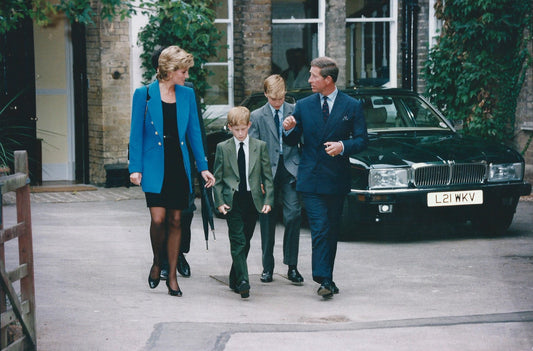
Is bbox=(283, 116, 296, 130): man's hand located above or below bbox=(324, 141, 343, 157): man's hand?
above

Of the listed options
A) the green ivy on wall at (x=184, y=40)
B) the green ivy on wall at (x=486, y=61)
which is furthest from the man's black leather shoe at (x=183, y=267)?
the green ivy on wall at (x=486, y=61)

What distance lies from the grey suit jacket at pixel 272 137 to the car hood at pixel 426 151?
5.53 feet

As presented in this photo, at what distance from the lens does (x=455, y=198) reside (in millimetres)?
10000

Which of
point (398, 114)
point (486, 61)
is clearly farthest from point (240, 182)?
point (486, 61)

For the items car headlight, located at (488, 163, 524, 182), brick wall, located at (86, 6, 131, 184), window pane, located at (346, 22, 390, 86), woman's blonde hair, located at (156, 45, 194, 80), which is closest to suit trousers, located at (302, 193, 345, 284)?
woman's blonde hair, located at (156, 45, 194, 80)

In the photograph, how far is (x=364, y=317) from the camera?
7.02m

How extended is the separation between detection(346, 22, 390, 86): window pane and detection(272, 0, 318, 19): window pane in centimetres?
74

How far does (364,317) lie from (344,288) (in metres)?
1.08

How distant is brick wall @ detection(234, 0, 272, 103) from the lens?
1587cm

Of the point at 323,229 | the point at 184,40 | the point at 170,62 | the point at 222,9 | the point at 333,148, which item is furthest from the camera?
the point at 222,9

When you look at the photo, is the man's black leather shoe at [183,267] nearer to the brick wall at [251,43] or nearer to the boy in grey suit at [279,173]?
the boy in grey suit at [279,173]

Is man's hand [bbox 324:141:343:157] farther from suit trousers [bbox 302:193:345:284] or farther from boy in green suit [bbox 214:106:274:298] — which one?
boy in green suit [bbox 214:106:274:298]

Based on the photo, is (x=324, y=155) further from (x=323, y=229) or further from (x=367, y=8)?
(x=367, y=8)

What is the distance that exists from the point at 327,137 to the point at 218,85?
859 cm
